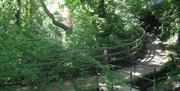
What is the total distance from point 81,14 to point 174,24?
358cm

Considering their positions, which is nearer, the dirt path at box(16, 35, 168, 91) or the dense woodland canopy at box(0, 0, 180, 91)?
the dense woodland canopy at box(0, 0, 180, 91)

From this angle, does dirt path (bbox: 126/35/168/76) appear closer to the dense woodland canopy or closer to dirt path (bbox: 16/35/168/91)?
dirt path (bbox: 16/35/168/91)

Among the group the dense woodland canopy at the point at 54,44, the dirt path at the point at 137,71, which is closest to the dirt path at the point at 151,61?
the dirt path at the point at 137,71

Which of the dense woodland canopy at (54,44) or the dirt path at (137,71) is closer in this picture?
the dense woodland canopy at (54,44)

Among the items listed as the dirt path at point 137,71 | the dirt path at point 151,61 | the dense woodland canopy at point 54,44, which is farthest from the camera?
the dirt path at point 151,61

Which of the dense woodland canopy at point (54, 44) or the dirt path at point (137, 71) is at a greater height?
the dense woodland canopy at point (54, 44)

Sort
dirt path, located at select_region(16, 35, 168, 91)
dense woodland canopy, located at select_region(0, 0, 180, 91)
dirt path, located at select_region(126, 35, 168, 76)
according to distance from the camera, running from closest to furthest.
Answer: dense woodland canopy, located at select_region(0, 0, 180, 91)
dirt path, located at select_region(16, 35, 168, 91)
dirt path, located at select_region(126, 35, 168, 76)

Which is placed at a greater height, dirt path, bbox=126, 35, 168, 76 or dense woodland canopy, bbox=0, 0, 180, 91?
dense woodland canopy, bbox=0, 0, 180, 91

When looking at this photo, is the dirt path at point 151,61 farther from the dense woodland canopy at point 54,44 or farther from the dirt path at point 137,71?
the dense woodland canopy at point 54,44

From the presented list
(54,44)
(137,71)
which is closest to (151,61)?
(137,71)

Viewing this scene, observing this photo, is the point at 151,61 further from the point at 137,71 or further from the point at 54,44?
the point at 54,44

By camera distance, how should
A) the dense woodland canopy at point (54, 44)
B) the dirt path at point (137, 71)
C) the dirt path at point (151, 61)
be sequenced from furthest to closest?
the dirt path at point (151, 61) → the dirt path at point (137, 71) → the dense woodland canopy at point (54, 44)

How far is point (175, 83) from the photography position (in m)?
8.98

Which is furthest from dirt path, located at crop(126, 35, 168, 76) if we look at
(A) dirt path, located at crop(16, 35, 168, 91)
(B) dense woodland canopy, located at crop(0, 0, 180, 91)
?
(B) dense woodland canopy, located at crop(0, 0, 180, 91)
